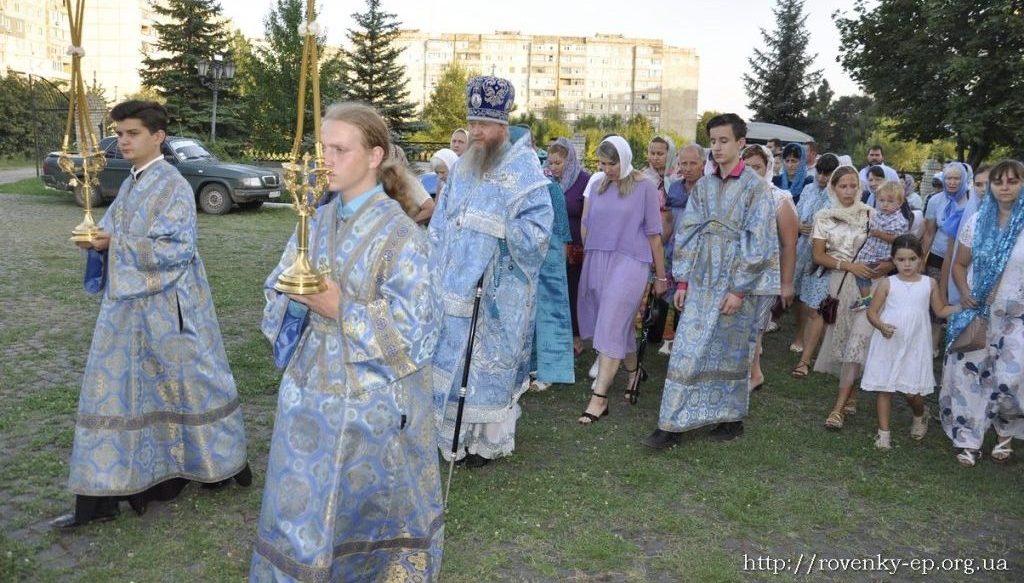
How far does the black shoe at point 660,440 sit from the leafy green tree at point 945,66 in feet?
83.2

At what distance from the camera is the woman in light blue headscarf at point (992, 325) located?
5480mm

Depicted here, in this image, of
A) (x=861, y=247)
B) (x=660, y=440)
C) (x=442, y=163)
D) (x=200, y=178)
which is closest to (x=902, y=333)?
(x=861, y=247)

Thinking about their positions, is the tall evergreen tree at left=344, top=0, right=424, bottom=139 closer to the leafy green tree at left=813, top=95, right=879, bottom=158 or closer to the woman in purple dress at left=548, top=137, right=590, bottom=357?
the leafy green tree at left=813, top=95, right=879, bottom=158

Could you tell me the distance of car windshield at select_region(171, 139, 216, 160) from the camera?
1911 cm

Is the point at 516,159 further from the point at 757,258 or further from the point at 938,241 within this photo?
the point at 938,241

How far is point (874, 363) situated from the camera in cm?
588

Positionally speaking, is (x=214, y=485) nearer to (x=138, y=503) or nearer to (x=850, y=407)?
(x=138, y=503)

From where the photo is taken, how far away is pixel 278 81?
35438mm

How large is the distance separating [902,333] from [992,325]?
56 centimetres

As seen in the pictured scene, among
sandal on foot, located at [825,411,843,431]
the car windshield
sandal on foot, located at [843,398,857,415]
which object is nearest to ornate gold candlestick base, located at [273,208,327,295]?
sandal on foot, located at [825,411,843,431]

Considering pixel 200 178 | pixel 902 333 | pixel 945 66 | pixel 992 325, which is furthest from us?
pixel 945 66

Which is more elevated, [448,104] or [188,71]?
[448,104]

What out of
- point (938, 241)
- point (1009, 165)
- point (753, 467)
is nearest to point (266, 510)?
point (753, 467)

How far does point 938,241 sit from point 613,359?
4.87 m
